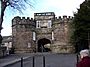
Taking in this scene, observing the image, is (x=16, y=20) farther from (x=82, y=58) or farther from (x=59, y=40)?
(x=82, y=58)

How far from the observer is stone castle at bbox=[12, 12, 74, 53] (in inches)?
3174

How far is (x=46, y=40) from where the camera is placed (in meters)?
86.4

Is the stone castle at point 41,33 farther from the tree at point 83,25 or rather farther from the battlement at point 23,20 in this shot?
the tree at point 83,25

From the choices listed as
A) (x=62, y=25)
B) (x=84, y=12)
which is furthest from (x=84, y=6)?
(x=62, y=25)

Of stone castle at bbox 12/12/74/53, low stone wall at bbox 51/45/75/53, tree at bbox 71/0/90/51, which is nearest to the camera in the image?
tree at bbox 71/0/90/51

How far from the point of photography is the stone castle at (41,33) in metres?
80.6

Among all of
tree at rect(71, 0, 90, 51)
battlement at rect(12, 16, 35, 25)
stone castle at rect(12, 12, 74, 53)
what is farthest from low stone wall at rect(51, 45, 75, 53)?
tree at rect(71, 0, 90, 51)

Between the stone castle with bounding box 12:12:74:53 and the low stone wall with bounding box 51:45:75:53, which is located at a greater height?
the stone castle with bounding box 12:12:74:53

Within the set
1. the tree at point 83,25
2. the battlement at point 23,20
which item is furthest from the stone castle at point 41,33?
the tree at point 83,25

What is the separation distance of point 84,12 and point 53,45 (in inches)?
1407

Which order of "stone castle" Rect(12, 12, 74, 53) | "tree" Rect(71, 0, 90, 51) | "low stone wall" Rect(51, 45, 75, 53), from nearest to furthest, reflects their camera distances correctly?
"tree" Rect(71, 0, 90, 51)
"low stone wall" Rect(51, 45, 75, 53)
"stone castle" Rect(12, 12, 74, 53)

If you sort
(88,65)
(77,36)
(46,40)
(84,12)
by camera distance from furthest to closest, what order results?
(46,40) < (77,36) < (84,12) < (88,65)

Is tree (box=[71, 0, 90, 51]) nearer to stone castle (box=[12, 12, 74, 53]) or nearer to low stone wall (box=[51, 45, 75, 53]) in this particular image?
low stone wall (box=[51, 45, 75, 53])

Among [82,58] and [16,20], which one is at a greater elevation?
[16,20]
